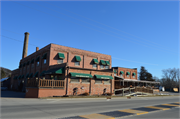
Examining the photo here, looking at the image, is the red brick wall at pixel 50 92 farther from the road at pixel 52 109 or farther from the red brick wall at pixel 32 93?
the road at pixel 52 109

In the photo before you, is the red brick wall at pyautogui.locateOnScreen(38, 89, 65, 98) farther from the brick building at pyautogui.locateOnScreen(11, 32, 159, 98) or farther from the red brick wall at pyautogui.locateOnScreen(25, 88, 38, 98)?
the red brick wall at pyautogui.locateOnScreen(25, 88, 38, 98)

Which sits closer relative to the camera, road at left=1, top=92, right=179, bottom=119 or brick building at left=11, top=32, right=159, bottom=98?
road at left=1, top=92, right=179, bottom=119

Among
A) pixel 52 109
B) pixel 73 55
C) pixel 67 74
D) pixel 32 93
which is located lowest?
pixel 32 93

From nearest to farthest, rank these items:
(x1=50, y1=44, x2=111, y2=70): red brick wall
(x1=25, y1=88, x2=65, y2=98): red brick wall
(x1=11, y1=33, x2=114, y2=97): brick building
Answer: (x1=25, y1=88, x2=65, y2=98): red brick wall, (x1=11, y1=33, x2=114, y2=97): brick building, (x1=50, y1=44, x2=111, y2=70): red brick wall

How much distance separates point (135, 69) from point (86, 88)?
115 feet

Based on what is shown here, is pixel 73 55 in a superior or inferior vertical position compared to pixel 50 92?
superior

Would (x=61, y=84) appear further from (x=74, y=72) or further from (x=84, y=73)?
(x=84, y=73)

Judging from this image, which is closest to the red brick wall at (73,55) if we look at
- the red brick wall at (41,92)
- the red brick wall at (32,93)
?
the red brick wall at (41,92)

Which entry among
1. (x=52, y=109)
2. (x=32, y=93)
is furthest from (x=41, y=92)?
(x=52, y=109)

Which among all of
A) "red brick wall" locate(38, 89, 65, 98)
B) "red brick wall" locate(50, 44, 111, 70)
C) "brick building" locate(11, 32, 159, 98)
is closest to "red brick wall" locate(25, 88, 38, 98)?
"brick building" locate(11, 32, 159, 98)

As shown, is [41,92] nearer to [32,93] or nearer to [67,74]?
[32,93]

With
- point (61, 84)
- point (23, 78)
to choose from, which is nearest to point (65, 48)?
point (61, 84)

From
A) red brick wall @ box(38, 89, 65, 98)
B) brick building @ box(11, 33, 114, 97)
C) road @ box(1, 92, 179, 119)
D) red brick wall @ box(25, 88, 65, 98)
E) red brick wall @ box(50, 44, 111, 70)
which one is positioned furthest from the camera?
red brick wall @ box(50, 44, 111, 70)

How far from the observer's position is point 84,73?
80.1 feet
